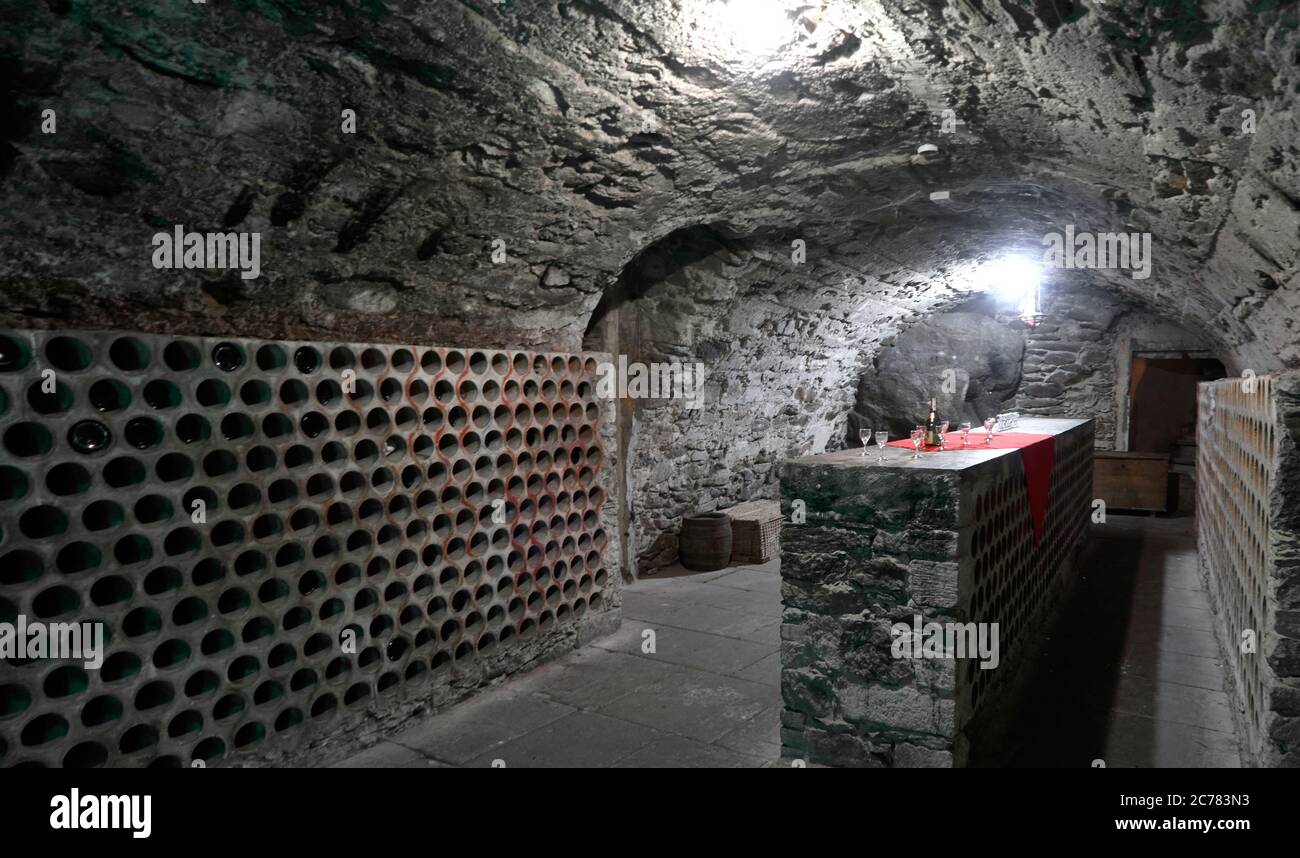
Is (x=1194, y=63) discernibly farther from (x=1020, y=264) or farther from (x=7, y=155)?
(x=1020, y=264)

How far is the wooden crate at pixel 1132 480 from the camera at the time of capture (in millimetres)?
9453

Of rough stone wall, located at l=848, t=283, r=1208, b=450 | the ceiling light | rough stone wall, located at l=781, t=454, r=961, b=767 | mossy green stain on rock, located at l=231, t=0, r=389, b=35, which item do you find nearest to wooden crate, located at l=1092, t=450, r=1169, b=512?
rough stone wall, located at l=848, t=283, r=1208, b=450

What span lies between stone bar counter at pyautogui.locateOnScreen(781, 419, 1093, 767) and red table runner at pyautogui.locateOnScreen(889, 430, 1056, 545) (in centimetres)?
55

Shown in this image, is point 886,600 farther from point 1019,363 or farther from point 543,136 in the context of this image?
point 1019,363

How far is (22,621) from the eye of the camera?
8.64 ft

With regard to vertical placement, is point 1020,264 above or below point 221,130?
above

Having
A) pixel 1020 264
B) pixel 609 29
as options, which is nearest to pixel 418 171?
pixel 609 29

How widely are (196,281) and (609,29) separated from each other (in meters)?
1.84

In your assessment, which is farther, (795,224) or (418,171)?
(795,224)

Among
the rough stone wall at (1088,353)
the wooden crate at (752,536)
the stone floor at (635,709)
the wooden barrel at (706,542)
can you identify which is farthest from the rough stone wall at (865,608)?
the rough stone wall at (1088,353)

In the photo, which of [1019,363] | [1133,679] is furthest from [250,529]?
[1019,363]

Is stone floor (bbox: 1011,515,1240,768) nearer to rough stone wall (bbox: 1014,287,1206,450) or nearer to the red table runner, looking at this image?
the red table runner

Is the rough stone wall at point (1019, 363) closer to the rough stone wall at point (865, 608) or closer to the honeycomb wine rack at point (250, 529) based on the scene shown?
the honeycomb wine rack at point (250, 529)

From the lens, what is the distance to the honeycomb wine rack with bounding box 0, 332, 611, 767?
2.75 meters
